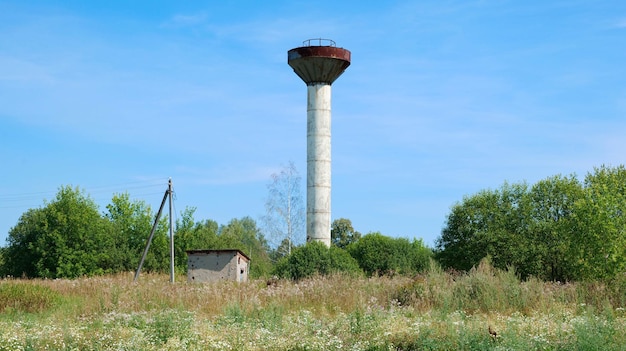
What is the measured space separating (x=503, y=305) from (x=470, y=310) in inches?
29.4

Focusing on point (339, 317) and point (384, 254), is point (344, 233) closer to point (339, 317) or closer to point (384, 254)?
point (384, 254)

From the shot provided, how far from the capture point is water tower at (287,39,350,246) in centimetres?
3962

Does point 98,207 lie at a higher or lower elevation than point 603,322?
higher

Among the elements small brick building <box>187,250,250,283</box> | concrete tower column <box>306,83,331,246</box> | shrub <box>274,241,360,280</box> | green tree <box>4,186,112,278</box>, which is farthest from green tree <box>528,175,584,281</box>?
green tree <box>4,186,112,278</box>

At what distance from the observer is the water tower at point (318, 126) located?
39625mm

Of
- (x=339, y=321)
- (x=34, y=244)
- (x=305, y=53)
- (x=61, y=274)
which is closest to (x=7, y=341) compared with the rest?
(x=339, y=321)

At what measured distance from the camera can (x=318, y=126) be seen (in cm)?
3981

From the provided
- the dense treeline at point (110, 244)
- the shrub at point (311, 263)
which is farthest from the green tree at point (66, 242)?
the shrub at point (311, 263)

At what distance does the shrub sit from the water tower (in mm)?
7073

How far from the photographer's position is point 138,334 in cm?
1244

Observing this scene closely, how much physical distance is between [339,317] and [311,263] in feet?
57.0

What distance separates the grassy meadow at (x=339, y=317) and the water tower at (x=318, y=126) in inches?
717

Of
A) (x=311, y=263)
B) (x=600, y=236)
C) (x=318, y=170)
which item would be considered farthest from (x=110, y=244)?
(x=600, y=236)

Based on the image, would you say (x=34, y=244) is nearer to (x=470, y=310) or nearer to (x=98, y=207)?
(x=98, y=207)
